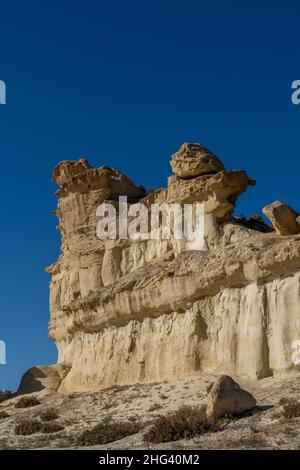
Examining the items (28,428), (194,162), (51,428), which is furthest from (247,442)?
(194,162)

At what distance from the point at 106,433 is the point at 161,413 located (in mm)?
3296

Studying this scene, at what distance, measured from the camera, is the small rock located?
28312 millimetres

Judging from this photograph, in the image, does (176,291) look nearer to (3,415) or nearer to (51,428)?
(51,428)

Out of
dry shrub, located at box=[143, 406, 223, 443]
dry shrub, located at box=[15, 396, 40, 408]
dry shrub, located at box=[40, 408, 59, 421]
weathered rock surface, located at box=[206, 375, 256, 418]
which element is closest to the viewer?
dry shrub, located at box=[143, 406, 223, 443]

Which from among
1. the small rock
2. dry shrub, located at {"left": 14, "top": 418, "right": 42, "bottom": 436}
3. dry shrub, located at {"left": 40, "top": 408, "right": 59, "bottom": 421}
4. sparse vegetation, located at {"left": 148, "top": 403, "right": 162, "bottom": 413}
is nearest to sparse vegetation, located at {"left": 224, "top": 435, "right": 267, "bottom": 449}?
sparse vegetation, located at {"left": 148, "top": 403, "right": 162, "bottom": 413}

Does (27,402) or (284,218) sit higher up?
(284,218)

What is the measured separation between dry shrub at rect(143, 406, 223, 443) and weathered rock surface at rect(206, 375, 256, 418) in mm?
456

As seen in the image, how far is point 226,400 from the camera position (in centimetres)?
1991

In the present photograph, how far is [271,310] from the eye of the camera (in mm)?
25469

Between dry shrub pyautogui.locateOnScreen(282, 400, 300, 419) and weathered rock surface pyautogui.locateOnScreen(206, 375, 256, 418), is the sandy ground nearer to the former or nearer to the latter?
dry shrub pyautogui.locateOnScreen(282, 400, 300, 419)

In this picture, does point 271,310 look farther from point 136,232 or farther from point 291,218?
point 136,232

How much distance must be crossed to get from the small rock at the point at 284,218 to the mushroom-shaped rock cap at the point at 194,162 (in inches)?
292

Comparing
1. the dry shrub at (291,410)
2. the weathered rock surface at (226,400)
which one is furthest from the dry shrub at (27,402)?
the dry shrub at (291,410)

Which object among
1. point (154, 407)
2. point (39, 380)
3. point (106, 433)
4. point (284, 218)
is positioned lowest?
point (106, 433)
